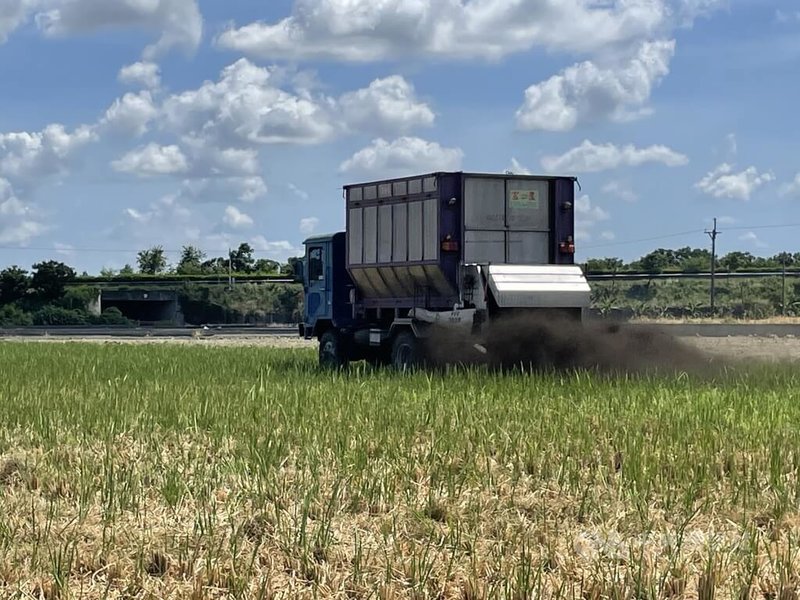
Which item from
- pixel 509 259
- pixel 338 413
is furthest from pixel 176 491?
pixel 509 259

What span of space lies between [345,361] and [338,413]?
1082 centimetres

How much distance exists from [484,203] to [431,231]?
3.44 feet

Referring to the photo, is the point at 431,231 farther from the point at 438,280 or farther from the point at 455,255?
the point at 438,280

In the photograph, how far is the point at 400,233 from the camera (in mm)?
22297

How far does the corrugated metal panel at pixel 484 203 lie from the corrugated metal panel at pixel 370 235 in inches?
90.6

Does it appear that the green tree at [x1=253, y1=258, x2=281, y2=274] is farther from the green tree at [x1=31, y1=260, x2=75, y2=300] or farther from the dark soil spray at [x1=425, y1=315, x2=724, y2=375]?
the dark soil spray at [x1=425, y1=315, x2=724, y2=375]

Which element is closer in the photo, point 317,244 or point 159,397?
point 159,397

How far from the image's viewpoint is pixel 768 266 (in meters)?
114

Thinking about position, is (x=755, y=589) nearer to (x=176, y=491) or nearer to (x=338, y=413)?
(x=176, y=491)

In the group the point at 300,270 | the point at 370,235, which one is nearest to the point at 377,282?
the point at 370,235

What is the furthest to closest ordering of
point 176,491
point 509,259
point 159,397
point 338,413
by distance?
point 509,259 < point 159,397 < point 338,413 < point 176,491

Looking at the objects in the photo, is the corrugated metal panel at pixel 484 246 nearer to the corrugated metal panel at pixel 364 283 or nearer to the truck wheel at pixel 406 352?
the truck wheel at pixel 406 352

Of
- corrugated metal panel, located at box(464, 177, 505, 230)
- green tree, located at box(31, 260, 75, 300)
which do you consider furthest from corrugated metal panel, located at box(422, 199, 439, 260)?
green tree, located at box(31, 260, 75, 300)

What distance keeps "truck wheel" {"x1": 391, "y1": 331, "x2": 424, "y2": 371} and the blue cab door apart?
2546 mm
